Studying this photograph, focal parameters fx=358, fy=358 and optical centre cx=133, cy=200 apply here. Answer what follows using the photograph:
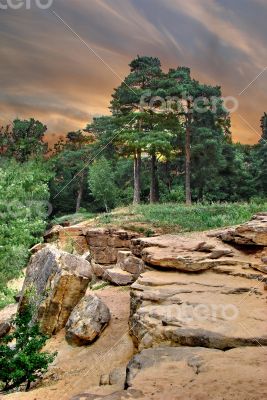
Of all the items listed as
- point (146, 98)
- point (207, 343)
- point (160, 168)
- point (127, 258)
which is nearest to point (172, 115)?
point (146, 98)

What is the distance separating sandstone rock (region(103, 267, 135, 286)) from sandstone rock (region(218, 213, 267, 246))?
19.5 ft

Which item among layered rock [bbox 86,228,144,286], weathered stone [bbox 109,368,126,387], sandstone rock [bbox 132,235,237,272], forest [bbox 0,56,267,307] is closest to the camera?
weathered stone [bbox 109,368,126,387]

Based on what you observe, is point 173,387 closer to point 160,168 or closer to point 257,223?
point 257,223

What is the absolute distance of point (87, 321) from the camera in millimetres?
12797

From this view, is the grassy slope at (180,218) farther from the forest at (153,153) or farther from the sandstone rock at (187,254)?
the sandstone rock at (187,254)

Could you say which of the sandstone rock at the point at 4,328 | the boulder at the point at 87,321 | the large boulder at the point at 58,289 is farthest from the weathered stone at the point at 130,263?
the sandstone rock at the point at 4,328

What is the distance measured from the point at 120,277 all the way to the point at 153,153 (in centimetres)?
1771

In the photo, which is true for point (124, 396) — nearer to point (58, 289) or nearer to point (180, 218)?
point (58, 289)

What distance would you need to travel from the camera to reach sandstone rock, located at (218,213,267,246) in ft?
43.7

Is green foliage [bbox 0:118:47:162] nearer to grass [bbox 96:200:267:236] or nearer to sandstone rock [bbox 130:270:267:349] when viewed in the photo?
grass [bbox 96:200:267:236]

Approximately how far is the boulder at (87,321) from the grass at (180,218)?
377 inches

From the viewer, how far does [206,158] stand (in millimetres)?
36906

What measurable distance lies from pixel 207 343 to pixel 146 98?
28.3 meters

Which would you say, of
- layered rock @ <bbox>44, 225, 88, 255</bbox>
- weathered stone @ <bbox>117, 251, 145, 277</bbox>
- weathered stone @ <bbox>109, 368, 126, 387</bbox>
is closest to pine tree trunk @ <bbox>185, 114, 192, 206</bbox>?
layered rock @ <bbox>44, 225, 88, 255</bbox>
